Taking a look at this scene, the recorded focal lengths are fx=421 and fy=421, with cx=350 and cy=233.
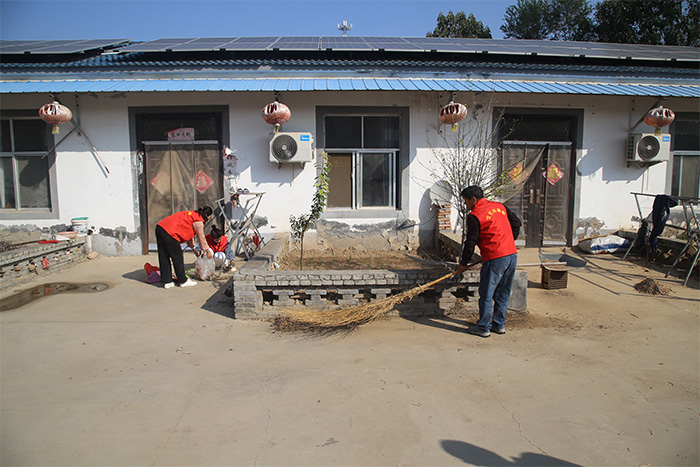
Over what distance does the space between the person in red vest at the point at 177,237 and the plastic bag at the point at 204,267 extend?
0.85ft

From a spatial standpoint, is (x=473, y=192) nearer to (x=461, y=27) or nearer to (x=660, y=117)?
(x=660, y=117)

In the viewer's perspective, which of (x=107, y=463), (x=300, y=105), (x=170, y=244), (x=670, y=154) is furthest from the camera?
(x=670, y=154)


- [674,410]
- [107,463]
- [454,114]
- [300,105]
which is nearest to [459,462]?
[674,410]

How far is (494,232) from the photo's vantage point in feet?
14.2

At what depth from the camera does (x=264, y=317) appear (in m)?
4.91

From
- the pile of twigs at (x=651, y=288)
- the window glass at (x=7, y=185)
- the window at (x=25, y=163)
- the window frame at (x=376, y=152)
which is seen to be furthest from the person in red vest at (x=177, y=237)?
the pile of twigs at (x=651, y=288)

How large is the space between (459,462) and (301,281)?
2793 mm

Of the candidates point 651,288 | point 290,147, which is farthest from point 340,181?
point 651,288

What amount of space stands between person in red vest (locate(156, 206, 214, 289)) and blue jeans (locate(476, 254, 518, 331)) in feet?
12.8

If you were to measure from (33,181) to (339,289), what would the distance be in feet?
23.8

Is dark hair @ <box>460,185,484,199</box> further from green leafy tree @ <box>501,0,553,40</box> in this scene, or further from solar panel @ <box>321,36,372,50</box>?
green leafy tree @ <box>501,0,553,40</box>

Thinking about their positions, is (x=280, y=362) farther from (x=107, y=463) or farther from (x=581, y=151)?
(x=581, y=151)

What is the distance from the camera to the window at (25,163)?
8.30 m

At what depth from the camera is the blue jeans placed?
172 inches
